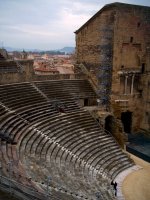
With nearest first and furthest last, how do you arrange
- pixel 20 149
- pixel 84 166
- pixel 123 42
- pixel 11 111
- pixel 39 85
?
pixel 20 149
pixel 84 166
pixel 11 111
pixel 39 85
pixel 123 42

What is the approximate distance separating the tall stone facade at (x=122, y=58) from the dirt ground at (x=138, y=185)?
23.3 ft

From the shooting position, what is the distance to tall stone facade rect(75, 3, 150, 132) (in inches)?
1028

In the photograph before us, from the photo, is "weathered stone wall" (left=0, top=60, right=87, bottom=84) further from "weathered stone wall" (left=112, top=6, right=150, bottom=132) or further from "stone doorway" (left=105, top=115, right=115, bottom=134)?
"stone doorway" (left=105, top=115, right=115, bottom=134)

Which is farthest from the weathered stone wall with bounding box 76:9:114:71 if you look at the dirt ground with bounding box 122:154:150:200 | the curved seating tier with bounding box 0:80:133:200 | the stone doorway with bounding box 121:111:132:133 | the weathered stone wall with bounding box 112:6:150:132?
the dirt ground with bounding box 122:154:150:200

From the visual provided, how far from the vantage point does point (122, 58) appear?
26.7 metres

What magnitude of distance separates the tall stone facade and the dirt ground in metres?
7.11

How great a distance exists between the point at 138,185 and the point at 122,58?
12185 mm

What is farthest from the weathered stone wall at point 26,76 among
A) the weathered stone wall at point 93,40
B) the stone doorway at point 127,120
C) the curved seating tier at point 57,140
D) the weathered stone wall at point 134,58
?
the stone doorway at point 127,120

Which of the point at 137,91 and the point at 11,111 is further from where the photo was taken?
the point at 137,91

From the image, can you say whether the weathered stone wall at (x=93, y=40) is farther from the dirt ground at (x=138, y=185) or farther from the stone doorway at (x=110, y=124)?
the dirt ground at (x=138, y=185)

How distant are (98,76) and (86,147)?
29.7 feet

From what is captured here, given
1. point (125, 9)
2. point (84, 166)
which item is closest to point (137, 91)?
point (125, 9)

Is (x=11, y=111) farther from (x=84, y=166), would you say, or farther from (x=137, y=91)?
(x=137, y=91)

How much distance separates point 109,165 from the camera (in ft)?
65.3
